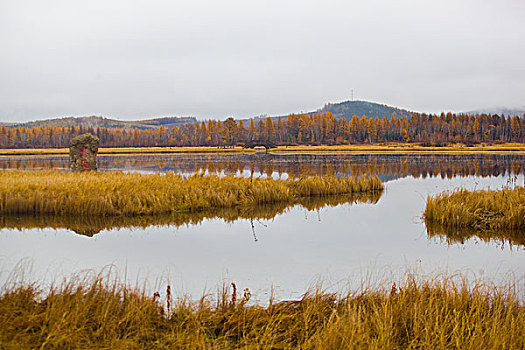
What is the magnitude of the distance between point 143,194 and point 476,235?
1027cm

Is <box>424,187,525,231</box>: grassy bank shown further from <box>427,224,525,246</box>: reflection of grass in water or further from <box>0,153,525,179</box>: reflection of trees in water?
<box>0,153,525,179</box>: reflection of trees in water

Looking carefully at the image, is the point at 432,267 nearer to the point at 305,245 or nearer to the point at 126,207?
the point at 305,245

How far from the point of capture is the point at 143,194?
14312 mm

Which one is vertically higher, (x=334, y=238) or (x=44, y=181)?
(x=44, y=181)

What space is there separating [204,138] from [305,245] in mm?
118679

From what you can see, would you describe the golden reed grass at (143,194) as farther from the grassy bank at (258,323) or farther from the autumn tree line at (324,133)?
the autumn tree line at (324,133)

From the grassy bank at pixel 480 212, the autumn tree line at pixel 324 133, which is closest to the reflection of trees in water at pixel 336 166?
the grassy bank at pixel 480 212

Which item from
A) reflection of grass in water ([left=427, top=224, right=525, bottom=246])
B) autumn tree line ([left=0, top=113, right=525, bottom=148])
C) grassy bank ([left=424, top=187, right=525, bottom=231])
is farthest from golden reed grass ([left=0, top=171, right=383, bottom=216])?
autumn tree line ([left=0, top=113, right=525, bottom=148])

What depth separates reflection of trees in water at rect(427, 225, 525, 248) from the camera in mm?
10062

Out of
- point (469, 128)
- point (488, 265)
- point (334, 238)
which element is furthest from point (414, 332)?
point (469, 128)

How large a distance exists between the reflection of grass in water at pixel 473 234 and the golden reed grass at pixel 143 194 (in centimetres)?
651

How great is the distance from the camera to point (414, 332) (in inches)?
177

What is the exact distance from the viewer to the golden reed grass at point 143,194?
44.6 feet

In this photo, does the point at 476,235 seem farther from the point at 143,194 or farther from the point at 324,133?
the point at 324,133
